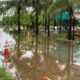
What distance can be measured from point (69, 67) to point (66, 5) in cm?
1695

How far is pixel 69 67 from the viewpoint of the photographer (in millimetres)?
15195

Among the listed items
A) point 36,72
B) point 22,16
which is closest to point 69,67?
point 36,72

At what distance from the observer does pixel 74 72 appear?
13773 mm

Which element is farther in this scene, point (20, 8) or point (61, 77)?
point (20, 8)

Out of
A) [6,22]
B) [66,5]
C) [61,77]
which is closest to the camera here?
[61,77]

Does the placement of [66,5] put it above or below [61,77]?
above

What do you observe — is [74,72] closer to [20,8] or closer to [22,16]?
[20,8]

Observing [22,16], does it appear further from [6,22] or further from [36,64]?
[36,64]

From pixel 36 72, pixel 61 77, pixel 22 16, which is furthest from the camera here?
pixel 22 16

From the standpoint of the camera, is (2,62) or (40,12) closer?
(2,62)

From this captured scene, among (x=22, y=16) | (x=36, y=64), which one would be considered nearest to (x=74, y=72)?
(x=36, y=64)

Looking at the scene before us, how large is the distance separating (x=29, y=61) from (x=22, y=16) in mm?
38205

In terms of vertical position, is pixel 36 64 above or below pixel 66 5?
below

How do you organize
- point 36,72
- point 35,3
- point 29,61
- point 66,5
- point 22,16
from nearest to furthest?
1. point 36,72
2. point 29,61
3. point 66,5
4. point 35,3
5. point 22,16
